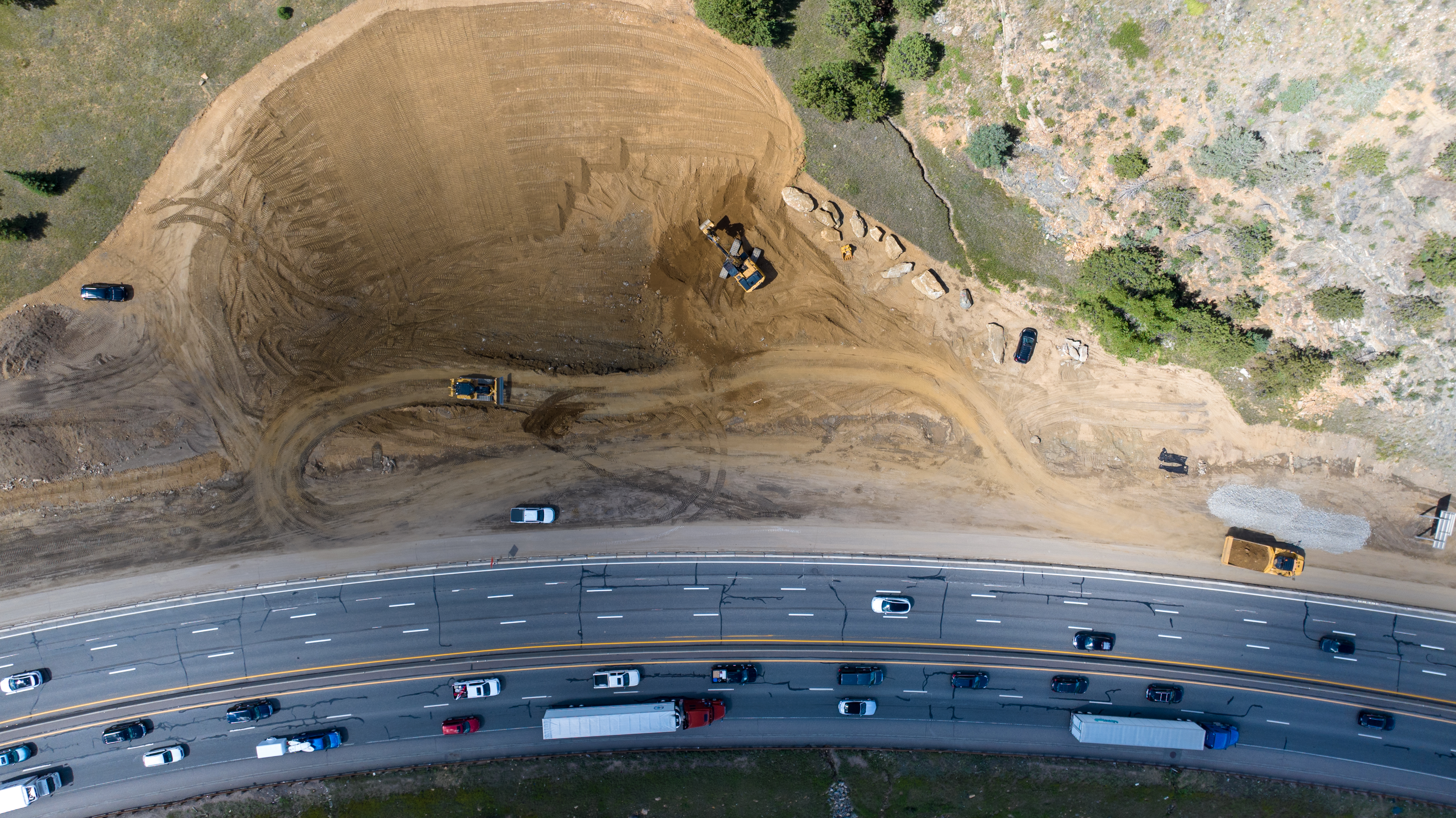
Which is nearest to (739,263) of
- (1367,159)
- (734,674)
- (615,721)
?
(734,674)

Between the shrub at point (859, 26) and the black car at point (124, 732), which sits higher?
the shrub at point (859, 26)

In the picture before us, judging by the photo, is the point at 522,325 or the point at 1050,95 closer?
the point at 1050,95

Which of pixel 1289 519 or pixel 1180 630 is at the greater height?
pixel 1289 519

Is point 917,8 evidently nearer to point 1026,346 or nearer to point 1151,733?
point 1026,346

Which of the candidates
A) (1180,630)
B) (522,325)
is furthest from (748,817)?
(522,325)

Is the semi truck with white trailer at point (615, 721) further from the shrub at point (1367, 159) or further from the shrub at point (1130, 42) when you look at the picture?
the shrub at point (1367, 159)

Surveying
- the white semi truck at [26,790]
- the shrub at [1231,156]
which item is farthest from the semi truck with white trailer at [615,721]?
the shrub at [1231,156]

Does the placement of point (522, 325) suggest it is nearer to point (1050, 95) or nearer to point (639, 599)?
point (639, 599)
